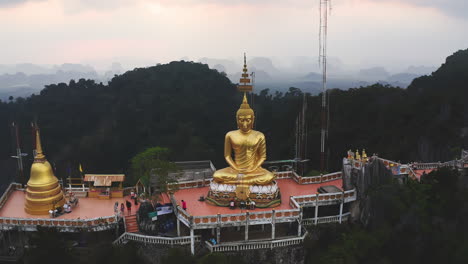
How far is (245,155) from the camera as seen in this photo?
674 inches

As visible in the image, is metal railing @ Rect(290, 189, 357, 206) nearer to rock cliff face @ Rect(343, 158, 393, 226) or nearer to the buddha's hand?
rock cliff face @ Rect(343, 158, 393, 226)

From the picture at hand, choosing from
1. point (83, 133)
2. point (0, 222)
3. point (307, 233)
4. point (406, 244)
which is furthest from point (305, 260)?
point (83, 133)

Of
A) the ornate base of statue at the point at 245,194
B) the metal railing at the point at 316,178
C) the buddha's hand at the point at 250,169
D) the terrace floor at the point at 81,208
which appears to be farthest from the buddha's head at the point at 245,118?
the terrace floor at the point at 81,208

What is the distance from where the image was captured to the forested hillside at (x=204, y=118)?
26.0 m

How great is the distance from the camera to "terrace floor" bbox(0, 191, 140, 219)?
54.2ft

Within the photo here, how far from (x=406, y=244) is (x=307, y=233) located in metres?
3.79

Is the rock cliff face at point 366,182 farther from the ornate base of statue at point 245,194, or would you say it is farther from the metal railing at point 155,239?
the metal railing at point 155,239

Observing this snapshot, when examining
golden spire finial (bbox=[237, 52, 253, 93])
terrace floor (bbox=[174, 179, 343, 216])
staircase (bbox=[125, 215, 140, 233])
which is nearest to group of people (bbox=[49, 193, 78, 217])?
staircase (bbox=[125, 215, 140, 233])

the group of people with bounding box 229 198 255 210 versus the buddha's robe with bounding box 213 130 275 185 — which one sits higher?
the buddha's robe with bounding box 213 130 275 185

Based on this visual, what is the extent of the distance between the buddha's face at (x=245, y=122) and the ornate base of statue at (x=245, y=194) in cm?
256

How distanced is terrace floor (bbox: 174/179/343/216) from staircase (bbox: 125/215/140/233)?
199 centimetres

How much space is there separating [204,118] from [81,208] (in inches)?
1089

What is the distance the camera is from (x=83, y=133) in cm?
4234

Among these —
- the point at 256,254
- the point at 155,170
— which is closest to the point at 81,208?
the point at 155,170
